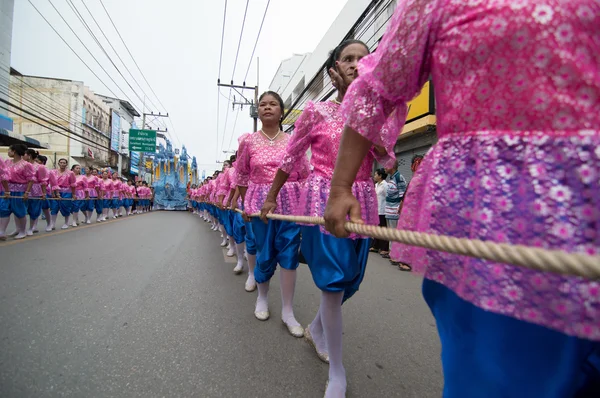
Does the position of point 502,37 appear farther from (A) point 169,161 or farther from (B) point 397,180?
(A) point 169,161

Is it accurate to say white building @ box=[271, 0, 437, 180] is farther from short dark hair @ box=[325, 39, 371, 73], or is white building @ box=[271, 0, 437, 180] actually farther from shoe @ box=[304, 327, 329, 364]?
shoe @ box=[304, 327, 329, 364]

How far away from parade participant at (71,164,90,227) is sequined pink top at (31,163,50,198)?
1965mm

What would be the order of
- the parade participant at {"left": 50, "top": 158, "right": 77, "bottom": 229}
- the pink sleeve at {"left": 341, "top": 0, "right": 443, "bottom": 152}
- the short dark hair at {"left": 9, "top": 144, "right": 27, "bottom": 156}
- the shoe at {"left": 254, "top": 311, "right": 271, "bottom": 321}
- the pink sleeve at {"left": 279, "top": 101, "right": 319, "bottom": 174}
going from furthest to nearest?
the parade participant at {"left": 50, "top": 158, "right": 77, "bottom": 229} → the short dark hair at {"left": 9, "top": 144, "right": 27, "bottom": 156} → the shoe at {"left": 254, "top": 311, "right": 271, "bottom": 321} → the pink sleeve at {"left": 279, "top": 101, "right": 319, "bottom": 174} → the pink sleeve at {"left": 341, "top": 0, "right": 443, "bottom": 152}

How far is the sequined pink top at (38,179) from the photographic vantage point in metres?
7.06

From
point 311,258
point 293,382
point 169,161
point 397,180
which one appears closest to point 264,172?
point 311,258

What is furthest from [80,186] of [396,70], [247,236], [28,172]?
[396,70]

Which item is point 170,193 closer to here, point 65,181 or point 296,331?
point 65,181

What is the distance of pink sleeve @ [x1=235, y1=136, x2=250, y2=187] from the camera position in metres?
3.03

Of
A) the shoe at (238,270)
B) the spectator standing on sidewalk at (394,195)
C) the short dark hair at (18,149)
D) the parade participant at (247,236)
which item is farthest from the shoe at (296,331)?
the short dark hair at (18,149)

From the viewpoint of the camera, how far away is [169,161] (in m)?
24.6

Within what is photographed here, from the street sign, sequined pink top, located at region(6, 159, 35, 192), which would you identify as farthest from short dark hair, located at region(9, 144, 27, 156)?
the street sign

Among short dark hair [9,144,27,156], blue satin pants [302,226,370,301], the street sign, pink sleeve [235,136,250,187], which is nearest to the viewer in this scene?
blue satin pants [302,226,370,301]

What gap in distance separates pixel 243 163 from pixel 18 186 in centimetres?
632

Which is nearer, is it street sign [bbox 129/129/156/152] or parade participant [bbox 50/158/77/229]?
parade participant [bbox 50/158/77/229]
